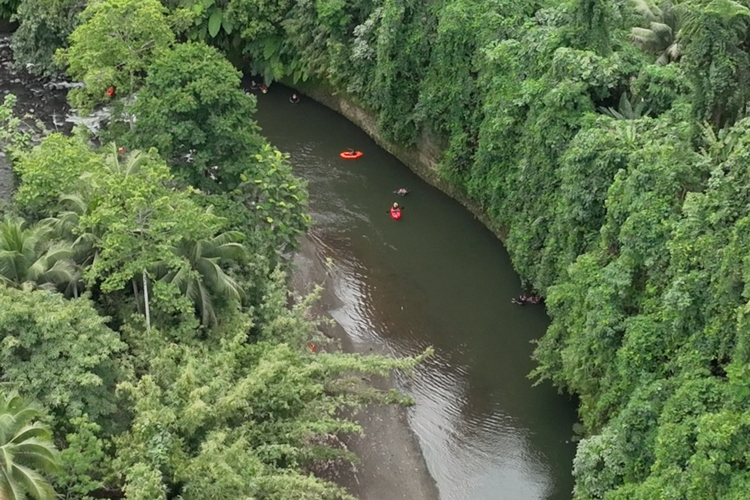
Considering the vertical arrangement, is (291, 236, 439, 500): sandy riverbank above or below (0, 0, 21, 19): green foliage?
below

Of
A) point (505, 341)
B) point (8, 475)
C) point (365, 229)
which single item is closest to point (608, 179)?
point (505, 341)

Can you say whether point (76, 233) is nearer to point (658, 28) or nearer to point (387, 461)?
point (387, 461)

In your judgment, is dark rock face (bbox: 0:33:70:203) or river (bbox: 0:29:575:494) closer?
river (bbox: 0:29:575:494)

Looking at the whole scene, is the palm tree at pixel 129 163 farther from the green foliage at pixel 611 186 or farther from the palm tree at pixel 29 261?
the green foliage at pixel 611 186

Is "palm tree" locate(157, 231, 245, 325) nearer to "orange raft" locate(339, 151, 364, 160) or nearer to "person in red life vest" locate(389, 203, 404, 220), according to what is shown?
"person in red life vest" locate(389, 203, 404, 220)

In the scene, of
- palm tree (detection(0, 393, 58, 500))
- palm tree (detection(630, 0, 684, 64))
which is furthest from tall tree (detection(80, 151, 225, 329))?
palm tree (detection(630, 0, 684, 64))

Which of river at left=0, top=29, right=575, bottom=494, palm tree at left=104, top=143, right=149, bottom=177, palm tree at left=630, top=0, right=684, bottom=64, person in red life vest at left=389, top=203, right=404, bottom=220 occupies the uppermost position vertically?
palm tree at left=630, top=0, right=684, bottom=64

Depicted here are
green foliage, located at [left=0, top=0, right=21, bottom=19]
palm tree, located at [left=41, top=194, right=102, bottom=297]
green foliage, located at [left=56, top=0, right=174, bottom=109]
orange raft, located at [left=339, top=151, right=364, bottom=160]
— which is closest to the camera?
palm tree, located at [left=41, top=194, right=102, bottom=297]
